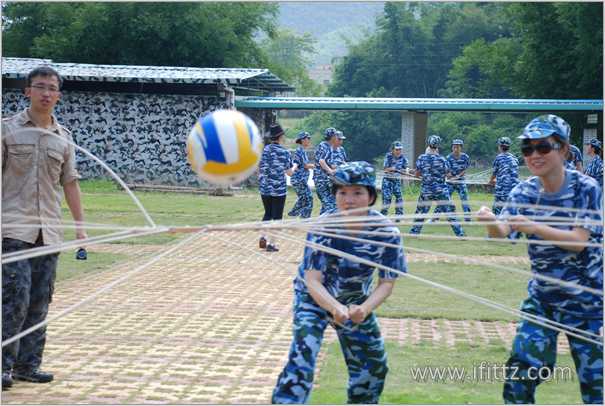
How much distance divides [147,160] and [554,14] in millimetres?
17916

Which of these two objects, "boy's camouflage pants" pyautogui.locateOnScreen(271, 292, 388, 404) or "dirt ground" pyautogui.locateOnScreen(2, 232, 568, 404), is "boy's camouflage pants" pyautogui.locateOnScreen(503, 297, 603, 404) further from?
"dirt ground" pyautogui.locateOnScreen(2, 232, 568, 404)

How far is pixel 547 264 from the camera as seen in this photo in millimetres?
5293

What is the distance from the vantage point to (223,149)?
487 centimetres

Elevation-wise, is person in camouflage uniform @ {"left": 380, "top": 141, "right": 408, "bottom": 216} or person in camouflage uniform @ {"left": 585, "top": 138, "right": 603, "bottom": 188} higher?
person in camouflage uniform @ {"left": 585, "top": 138, "right": 603, "bottom": 188}

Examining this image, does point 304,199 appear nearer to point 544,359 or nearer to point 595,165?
point 595,165

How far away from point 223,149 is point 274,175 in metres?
9.47

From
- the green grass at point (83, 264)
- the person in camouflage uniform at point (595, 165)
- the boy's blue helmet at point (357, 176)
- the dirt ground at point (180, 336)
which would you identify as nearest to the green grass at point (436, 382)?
the dirt ground at point (180, 336)

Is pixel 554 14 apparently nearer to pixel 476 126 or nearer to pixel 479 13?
pixel 476 126

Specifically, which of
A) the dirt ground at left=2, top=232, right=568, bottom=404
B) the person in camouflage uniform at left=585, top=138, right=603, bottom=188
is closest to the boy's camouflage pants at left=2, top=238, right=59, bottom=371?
the dirt ground at left=2, top=232, right=568, bottom=404

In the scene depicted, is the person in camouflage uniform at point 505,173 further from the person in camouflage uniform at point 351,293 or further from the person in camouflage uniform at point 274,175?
the person in camouflage uniform at point 351,293

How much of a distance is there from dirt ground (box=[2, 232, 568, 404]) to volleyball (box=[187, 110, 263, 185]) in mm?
808

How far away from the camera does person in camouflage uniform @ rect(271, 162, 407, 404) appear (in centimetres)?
514

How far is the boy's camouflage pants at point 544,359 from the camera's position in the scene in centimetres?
517

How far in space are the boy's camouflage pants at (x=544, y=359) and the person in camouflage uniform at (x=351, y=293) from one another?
742 millimetres
